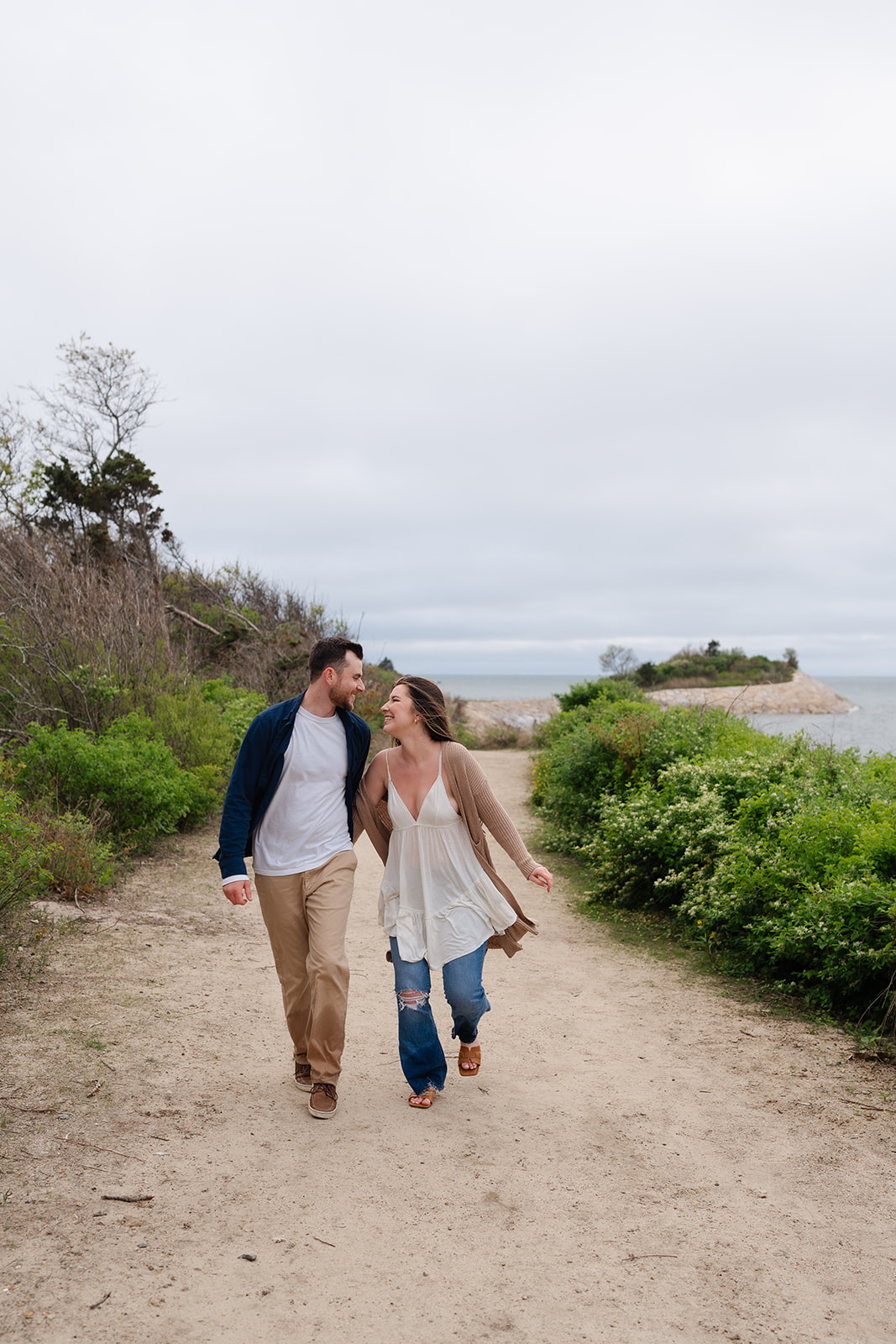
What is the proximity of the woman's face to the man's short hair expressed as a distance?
0.28 meters

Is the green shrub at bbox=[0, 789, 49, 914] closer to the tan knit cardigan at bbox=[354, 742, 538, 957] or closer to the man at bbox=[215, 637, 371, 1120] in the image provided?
the man at bbox=[215, 637, 371, 1120]

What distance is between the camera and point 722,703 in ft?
89.5

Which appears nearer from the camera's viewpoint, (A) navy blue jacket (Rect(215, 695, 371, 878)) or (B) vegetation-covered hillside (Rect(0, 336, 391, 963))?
(A) navy blue jacket (Rect(215, 695, 371, 878))

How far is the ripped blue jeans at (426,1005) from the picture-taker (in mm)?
4062

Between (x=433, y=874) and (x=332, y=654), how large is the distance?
114 cm

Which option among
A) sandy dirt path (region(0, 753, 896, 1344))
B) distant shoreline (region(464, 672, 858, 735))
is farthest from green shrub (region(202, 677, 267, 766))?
distant shoreline (region(464, 672, 858, 735))

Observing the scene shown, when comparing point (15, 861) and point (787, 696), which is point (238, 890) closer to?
point (15, 861)

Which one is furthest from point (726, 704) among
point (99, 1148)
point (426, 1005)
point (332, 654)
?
point (99, 1148)

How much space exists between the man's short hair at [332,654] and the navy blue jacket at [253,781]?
20cm

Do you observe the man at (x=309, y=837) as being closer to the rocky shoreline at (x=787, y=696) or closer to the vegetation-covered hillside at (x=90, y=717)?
the vegetation-covered hillside at (x=90, y=717)

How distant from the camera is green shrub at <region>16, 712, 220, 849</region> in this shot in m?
8.55

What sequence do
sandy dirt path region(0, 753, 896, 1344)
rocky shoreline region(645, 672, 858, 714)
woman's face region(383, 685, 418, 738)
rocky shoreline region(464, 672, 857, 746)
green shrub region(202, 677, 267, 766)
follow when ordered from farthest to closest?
rocky shoreline region(645, 672, 858, 714), rocky shoreline region(464, 672, 857, 746), green shrub region(202, 677, 267, 766), woman's face region(383, 685, 418, 738), sandy dirt path region(0, 753, 896, 1344)

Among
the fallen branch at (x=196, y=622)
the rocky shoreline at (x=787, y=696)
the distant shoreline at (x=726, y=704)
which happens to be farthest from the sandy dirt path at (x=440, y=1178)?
the rocky shoreline at (x=787, y=696)

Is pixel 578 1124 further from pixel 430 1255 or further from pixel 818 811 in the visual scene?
pixel 818 811
